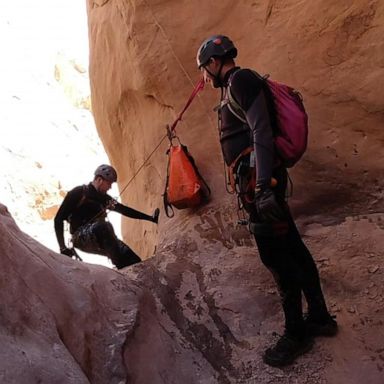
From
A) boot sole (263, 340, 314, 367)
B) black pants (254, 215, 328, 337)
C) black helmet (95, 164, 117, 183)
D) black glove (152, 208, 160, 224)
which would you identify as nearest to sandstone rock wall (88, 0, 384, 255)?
black glove (152, 208, 160, 224)

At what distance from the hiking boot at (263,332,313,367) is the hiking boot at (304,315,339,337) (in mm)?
94

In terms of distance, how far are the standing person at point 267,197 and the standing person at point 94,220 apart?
8.69 ft

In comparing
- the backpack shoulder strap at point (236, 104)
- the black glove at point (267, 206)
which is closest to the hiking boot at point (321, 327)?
the black glove at point (267, 206)

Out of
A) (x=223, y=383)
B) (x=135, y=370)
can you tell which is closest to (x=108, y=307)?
(x=135, y=370)

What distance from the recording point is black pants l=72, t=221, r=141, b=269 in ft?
20.3

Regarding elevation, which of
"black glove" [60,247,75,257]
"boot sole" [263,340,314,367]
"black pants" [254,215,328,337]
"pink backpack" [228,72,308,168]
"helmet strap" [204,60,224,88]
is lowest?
"boot sole" [263,340,314,367]

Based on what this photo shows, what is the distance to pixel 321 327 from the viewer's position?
3910mm

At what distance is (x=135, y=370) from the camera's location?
3.48 meters

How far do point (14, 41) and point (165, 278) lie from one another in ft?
92.9

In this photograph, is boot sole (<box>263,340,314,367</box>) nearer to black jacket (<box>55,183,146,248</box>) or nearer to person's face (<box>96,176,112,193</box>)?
black jacket (<box>55,183,146,248</box>)

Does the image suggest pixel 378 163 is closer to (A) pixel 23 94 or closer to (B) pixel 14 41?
(A) pixel 23 94

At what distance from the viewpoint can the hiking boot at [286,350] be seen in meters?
3.76

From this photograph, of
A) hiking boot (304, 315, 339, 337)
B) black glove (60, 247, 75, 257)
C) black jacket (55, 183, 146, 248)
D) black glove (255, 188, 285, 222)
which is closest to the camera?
black glove (255, 188, 285, 222)

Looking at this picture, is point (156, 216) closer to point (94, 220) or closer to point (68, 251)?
point (94, 220)
